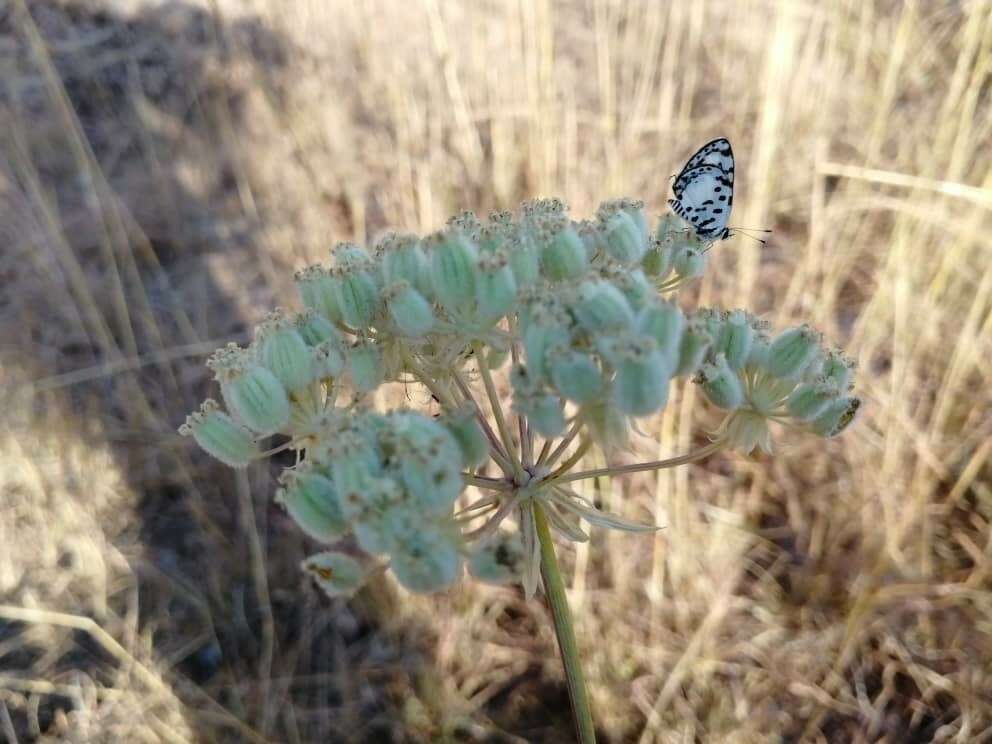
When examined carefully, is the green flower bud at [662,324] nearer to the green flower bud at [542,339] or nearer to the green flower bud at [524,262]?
the green flower bud at [542,339]

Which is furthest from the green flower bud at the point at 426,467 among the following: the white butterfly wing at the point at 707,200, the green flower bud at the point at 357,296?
the white butterfly wing at the point at 707,200

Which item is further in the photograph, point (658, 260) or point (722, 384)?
point (658, 260)

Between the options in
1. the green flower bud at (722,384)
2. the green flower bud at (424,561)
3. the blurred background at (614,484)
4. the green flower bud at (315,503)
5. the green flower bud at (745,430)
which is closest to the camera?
the green flower bud at (424,561)

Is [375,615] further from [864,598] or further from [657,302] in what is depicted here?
[657,302]

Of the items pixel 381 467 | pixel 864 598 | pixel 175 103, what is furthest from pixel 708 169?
pixel 175 103

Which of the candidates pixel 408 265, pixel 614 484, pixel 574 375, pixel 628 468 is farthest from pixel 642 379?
pixel 614 484

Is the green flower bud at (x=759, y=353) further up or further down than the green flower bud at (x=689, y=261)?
further down

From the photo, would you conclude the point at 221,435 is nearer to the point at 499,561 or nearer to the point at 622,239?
the point at 499,561
